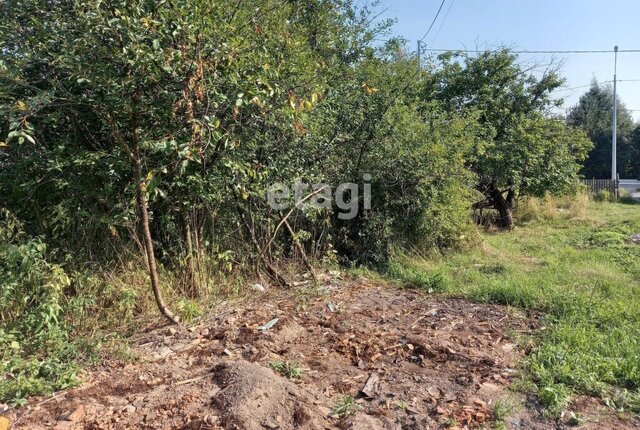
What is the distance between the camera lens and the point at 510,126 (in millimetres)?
9320

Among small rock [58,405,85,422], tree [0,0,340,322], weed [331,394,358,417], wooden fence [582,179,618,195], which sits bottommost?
weed [331,394,358,417]

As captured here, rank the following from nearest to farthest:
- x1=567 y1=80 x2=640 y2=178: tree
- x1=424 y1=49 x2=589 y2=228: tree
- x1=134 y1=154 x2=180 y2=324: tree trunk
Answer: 1. x1=134 y1=154 x2=180 y2=324: tree trunk
2. x1=424 y1=49 x2=589 y2=228: tree
3. x1=567 y1=80 x2=640 y2=178: tree

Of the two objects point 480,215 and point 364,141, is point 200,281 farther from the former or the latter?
point 480,215

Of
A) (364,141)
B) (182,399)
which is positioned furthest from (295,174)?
(182,399)

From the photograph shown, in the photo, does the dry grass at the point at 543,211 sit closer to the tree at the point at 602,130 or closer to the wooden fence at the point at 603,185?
the wooden fence at the point at 603,185

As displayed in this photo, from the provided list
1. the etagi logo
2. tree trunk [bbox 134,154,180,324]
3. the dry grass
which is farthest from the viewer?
the dry grass

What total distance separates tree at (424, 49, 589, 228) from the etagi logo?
413cm

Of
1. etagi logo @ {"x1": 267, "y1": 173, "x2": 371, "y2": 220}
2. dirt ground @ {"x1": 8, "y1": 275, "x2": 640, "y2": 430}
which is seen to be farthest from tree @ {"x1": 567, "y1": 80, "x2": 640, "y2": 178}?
dirt ground @ {"x1": 8, "y1": 275, "x2": 640, "y2": 430}

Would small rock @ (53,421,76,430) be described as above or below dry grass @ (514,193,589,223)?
below

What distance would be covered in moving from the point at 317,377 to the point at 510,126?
831 centimetres

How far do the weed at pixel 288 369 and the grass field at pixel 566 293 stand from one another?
1398 millimetres

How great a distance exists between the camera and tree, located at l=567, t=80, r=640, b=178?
104 ft

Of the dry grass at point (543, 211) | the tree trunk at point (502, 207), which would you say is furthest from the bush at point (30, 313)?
the dry grass at point (543, 211)

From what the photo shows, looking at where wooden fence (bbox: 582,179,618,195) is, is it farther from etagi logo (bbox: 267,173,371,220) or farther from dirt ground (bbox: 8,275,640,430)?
dirt ground (bbox: 8,275,640,430)
